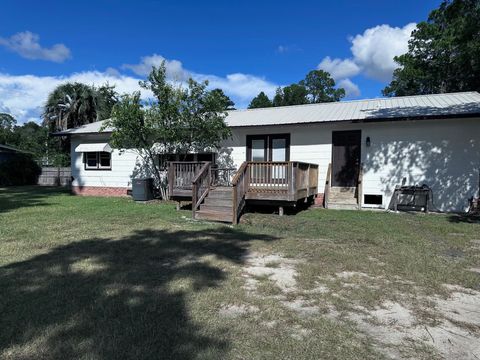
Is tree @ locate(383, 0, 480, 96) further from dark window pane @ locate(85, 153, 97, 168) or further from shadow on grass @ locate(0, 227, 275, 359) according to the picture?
shadow on grass @ locate(0, 227, 275, 359)

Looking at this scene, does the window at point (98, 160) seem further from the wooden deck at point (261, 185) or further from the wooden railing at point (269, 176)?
the wooden railing at point (269, 176)

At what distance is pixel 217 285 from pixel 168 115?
8355mm

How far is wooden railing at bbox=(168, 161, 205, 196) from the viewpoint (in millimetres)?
10859

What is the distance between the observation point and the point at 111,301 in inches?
144

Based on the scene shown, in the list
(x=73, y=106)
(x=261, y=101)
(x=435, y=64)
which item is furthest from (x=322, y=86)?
(x=73, y=106)

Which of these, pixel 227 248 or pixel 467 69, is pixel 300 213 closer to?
pixel 227 248

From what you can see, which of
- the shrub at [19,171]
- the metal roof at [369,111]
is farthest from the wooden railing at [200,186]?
the shrub at [19,171]

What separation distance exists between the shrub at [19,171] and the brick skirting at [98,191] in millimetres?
9083

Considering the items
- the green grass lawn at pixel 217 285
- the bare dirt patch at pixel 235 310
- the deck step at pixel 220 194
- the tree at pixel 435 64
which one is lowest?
the bare dirt patch at pixel 235 310

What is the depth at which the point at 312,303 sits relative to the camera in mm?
3699

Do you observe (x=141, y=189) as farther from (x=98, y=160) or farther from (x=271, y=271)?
(x=271, y=271)

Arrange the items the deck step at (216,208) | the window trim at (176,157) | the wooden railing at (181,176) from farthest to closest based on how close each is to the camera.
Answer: the window trim at (176,157), the wooden railing at (181,176), the deck step at (216,208)

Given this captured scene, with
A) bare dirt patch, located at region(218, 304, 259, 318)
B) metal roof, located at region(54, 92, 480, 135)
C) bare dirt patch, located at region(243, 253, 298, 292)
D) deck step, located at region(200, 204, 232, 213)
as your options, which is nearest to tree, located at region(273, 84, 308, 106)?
metal roof, located at region(54, 92, 480, 135)

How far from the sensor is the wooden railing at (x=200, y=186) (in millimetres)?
9336
